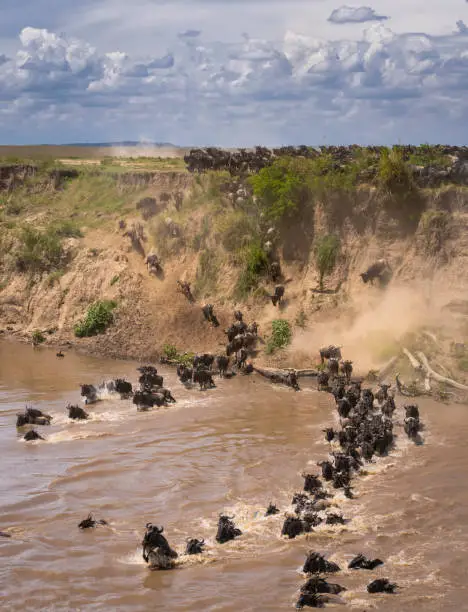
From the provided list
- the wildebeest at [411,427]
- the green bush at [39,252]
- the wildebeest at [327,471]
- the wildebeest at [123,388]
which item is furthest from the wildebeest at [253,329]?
the green bush at [39,252]

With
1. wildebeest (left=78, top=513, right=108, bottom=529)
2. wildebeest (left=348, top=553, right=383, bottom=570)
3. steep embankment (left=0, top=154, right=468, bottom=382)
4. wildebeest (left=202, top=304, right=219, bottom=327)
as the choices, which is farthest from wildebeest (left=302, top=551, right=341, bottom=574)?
wildebeest (left=202, top=304, right=219, bottom=327)

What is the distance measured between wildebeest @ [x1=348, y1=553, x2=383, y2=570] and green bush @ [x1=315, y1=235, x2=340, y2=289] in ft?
48.3

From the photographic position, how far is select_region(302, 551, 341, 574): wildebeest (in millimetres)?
11547

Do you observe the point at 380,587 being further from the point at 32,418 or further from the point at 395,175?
the point at 395,175

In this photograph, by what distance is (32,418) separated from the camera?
19.7 meters

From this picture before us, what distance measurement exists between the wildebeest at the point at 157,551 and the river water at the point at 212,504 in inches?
6.7

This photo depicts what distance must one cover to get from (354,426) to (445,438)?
1969 mm

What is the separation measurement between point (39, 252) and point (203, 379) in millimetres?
12752

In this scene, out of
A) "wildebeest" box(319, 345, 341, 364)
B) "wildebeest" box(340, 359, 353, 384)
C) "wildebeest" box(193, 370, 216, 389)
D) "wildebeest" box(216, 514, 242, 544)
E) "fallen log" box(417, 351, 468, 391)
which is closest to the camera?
"wildebeest" box(216, 514, 242, 544)

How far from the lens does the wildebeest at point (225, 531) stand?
1284cm

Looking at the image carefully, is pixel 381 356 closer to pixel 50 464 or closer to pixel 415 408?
pixel 415 408

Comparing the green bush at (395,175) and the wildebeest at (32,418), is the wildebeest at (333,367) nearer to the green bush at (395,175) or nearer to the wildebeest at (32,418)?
the green bush at (395,175)

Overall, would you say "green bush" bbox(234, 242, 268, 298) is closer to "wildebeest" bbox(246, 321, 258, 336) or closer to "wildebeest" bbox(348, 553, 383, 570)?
"wildebeest" bbox(246, 321, 258, 336)

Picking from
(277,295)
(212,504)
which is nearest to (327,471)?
(212,504)
